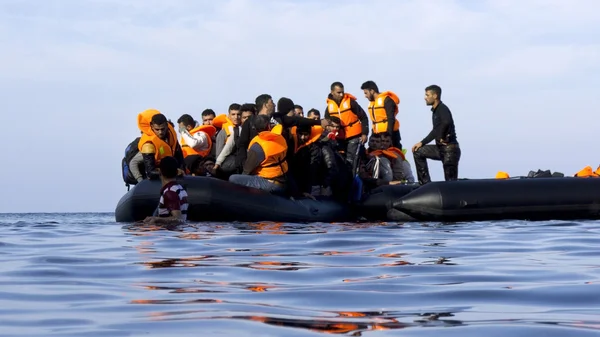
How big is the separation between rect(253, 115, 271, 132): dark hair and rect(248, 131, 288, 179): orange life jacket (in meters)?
0.16

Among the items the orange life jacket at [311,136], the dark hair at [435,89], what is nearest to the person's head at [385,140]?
the dark hair at [435,89]

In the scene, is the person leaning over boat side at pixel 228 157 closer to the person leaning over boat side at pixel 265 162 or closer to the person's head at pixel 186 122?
the person leaning over boat side at pixel 265 162

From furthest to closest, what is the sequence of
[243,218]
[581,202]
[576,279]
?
[581,202]
[243,218]
[576,279]

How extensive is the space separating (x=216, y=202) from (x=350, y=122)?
3.64 m

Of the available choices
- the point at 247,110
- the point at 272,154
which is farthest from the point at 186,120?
the point at 272,154

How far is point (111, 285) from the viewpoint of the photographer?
5.41m

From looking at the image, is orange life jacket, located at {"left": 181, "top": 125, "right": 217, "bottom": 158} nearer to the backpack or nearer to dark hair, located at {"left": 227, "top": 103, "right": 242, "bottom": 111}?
dark hair, located at {"left": 227, "top": 103, "right": 242, "bottom": 111}

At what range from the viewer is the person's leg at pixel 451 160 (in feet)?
49.5

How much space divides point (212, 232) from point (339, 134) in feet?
19.1

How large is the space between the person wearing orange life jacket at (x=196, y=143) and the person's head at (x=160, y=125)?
5.49 ft

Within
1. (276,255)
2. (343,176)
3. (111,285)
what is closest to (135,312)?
(111,285)

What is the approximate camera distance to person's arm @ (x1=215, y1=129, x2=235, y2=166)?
14.3 metres

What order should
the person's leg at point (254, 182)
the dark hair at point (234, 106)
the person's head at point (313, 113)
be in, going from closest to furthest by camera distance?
the person's leg at point (254, 182), the dark hair at point (234, 106), the person's head at point (313, 113)

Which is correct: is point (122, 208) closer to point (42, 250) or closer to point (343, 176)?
point (343, 176)
